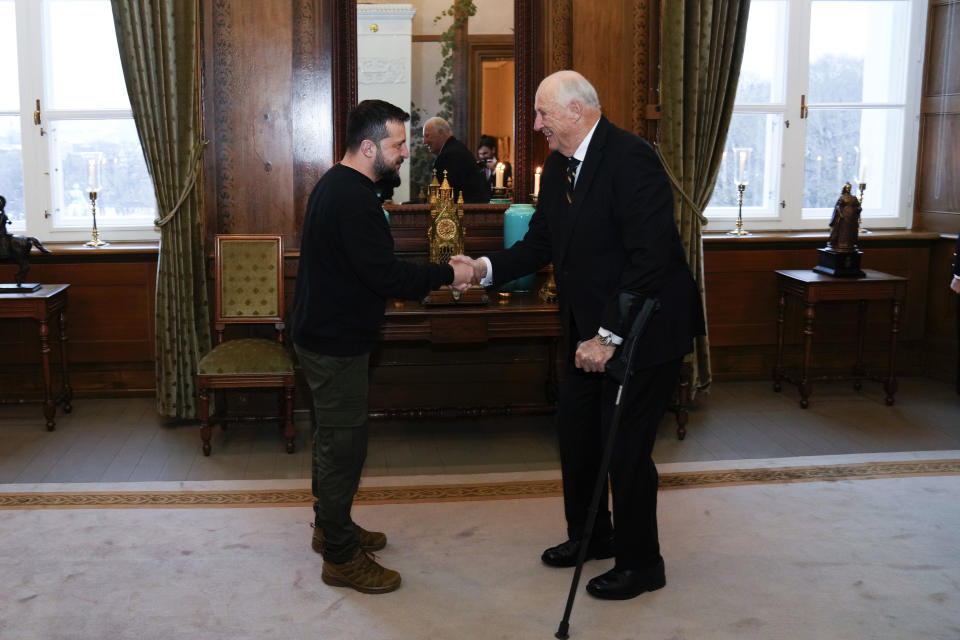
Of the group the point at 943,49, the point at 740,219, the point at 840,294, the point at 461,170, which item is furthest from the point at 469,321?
the point at 943,49

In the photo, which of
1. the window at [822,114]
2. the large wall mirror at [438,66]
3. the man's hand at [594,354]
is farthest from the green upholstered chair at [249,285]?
the window at [822,114]

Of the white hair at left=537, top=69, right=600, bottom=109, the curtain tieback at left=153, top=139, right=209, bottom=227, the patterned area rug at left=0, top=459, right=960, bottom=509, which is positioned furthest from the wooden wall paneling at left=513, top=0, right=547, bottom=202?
the white hair at left=537, top=69, right=600, bottom=109

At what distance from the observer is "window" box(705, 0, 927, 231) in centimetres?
638

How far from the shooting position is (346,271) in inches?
128

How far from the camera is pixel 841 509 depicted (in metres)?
4.18

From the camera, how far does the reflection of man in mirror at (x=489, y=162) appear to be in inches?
214

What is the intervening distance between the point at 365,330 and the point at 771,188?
406 centimetres

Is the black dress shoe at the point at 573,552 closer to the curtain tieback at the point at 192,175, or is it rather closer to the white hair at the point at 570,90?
the white hair at the point at 570,90

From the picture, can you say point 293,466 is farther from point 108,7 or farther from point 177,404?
point 108,7

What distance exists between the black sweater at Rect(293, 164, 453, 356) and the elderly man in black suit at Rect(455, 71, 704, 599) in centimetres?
56

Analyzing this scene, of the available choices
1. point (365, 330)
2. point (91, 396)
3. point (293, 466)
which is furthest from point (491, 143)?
point (91, 396)

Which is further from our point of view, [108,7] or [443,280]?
[108,7]

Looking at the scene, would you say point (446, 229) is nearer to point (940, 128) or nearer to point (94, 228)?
point (94, 228)

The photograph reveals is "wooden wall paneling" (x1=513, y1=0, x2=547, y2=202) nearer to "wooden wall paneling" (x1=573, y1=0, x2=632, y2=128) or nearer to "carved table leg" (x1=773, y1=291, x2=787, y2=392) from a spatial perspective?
"wooden wall paneling" (x1=573, y1=0, x2=632, y2=128)
